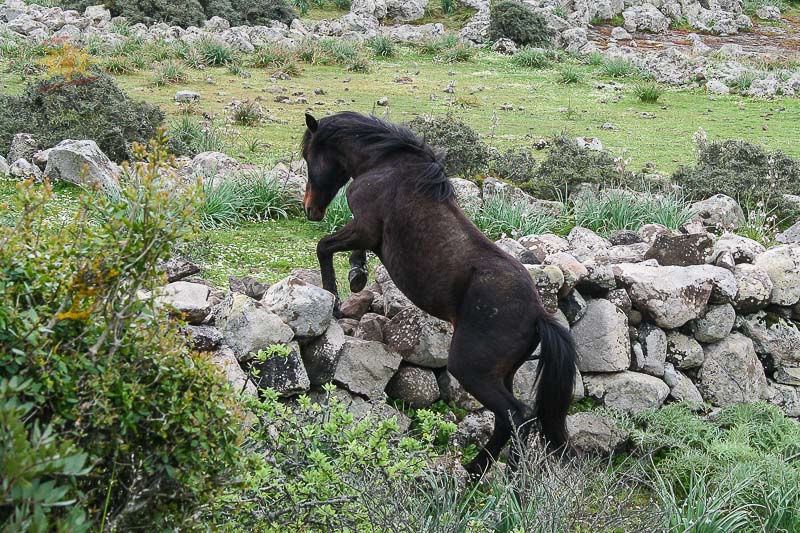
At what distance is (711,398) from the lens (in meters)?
6.97

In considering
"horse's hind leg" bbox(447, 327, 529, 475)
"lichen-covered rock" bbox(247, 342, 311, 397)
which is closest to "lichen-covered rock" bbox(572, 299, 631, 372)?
"horse's hind leg" bbox(447, 327, 529, 475)

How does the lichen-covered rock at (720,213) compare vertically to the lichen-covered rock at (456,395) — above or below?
below

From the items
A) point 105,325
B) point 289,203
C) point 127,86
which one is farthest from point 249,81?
point 105,325

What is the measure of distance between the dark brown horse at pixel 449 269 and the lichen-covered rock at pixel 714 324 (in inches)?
87.9

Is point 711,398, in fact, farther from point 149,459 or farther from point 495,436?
point 149,459

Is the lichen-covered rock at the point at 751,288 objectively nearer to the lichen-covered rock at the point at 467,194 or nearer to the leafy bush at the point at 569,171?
the lichen-covered rock at the point at 467,194

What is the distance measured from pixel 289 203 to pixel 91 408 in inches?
280

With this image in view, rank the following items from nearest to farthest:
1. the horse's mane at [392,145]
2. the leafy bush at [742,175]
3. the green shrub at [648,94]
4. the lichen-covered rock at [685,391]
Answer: the horse's mane at [392,145]
the lichen-covered rock at [685,391]
the leafy bush at [742,175]
the green shrub at [648,94]

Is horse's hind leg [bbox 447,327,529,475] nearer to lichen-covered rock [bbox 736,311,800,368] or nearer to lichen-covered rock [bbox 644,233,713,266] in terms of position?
lichen-covered rock [bbox 644,233,713,266]

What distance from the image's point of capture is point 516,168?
36.2 ft

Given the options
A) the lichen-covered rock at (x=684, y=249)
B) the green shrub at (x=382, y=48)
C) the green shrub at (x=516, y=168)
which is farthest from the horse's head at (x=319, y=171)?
the green shrub at (x=382, y=48)

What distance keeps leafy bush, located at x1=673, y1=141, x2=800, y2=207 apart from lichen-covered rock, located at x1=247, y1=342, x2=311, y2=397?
22.3 feet

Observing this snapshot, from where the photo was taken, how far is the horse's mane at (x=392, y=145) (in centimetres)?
571

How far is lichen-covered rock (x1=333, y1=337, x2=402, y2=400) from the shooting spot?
591cm
